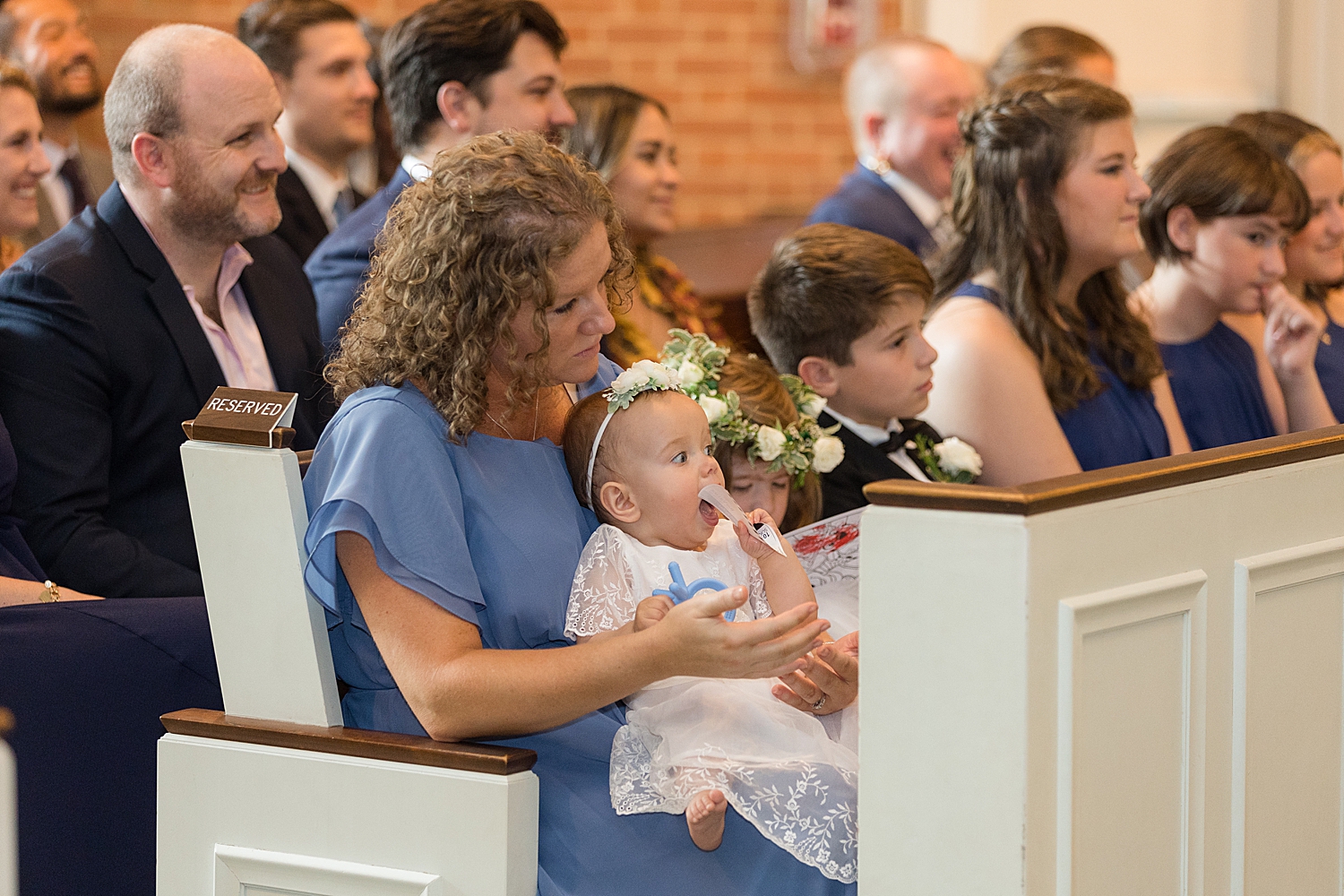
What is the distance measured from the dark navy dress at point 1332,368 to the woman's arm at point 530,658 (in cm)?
250

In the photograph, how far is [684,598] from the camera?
70.6 inches

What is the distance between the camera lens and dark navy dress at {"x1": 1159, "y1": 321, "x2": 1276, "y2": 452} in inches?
136

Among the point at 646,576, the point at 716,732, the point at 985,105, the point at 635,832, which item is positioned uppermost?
the point at 985,105

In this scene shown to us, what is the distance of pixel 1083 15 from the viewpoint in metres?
6.14

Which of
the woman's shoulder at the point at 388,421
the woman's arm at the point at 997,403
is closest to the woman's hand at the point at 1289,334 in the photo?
the woman's arm at the point at 997,403

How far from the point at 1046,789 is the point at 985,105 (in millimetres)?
1967

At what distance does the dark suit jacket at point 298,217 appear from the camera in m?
3.99

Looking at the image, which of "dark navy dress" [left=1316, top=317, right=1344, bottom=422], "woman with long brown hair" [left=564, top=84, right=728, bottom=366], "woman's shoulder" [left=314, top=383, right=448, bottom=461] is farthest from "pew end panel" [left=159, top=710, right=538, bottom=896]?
"dark navy dress" [left=1316, top=317, right=1344, bottom=422]

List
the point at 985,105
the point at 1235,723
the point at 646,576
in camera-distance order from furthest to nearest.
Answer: the point at 985,105
the point at 646,576
the point at 1235,723

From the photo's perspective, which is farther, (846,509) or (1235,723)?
(846,509)

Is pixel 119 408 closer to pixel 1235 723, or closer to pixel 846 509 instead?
pixel 846 509

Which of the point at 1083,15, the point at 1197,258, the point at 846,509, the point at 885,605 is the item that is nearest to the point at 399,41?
the point at 846,509

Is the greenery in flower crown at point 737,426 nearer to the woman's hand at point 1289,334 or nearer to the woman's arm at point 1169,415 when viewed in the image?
the woman's arm at point 1169,415

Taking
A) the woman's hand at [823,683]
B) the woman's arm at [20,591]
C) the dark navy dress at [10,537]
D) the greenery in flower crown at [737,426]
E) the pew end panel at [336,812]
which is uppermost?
the greenery in flower crown at [737,426]
